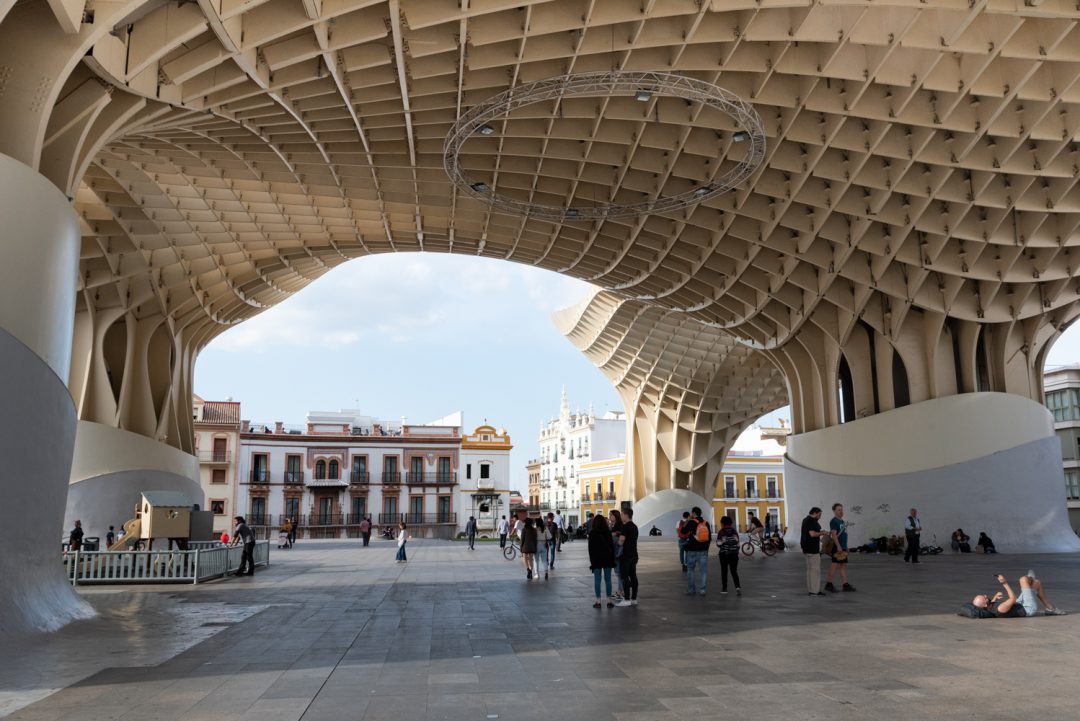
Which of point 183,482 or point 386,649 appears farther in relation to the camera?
point 183,482

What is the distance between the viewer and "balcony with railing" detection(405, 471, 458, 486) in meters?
72.3

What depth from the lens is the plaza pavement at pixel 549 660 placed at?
6.57m

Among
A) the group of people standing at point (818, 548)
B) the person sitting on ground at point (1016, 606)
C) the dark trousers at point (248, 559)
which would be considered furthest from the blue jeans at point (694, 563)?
the dark trousers at point (248, 559)

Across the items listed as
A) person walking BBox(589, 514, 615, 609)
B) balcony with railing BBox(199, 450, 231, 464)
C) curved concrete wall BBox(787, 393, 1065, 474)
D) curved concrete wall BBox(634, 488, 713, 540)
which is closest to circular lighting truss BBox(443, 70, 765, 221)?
person walking BBox(589, 514, 615, 609)

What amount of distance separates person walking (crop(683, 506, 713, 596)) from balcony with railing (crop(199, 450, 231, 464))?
5856 cm

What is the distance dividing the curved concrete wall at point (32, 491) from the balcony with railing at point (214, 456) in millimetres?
56327

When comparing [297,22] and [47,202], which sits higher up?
[297,22]

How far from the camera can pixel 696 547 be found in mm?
15422

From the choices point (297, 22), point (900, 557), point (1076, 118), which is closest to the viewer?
point (297, 22)

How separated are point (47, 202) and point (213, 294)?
2550 cm

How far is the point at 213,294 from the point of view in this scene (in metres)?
37.3

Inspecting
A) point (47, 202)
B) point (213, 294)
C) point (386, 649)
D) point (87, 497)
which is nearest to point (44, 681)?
point (386, 649)

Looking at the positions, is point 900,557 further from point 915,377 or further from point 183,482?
point 183,482

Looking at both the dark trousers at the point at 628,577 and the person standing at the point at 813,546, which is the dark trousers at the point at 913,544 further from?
the dark trousers at the point at 628,577
